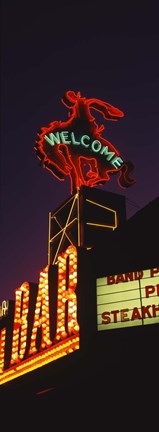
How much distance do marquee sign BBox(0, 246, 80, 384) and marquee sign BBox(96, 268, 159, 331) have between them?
2.46ft

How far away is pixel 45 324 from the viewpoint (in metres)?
15.8

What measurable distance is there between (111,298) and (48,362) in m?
2.80

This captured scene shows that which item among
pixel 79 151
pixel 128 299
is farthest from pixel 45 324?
pixel 79 151

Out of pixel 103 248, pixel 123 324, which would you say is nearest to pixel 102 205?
pixel 103 248

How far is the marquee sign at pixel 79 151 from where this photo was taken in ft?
78.8

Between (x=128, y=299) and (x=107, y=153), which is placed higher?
(x=107, y=153)

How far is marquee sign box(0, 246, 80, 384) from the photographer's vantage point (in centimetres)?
1467

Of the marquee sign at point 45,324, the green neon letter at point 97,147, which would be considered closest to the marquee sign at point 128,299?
the marquee sign at point 45,324

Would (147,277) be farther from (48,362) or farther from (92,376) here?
(48,362)

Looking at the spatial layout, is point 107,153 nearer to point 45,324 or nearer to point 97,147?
point 97,147

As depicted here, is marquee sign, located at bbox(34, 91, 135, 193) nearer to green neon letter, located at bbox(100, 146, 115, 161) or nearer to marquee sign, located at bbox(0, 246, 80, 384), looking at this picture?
green neon letter, located at bbox(100, 146, 115, 161)

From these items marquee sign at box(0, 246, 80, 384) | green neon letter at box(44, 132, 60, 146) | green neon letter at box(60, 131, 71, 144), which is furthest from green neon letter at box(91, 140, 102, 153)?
marquee sign at box(0, 246, 80, 384)

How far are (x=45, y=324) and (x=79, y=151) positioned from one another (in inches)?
412

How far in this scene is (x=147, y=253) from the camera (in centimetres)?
1418
